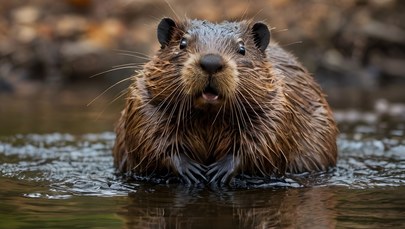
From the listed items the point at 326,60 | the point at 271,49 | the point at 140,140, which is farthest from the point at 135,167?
the point at 326,60

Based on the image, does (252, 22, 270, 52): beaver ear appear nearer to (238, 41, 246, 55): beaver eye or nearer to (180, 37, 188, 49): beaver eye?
(238, 41, 246, 55): beaver eye

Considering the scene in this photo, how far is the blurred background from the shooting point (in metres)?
15.0

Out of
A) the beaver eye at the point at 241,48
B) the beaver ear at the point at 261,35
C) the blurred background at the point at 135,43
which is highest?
the blurred background at the point at 135,43

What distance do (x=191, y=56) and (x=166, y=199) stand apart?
0.94m

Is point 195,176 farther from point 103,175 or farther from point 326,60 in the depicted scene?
point 326,60

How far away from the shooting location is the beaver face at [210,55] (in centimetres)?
553

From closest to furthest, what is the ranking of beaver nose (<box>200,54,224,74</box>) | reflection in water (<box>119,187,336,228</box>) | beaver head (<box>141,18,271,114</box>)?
reflection in water (<box>119,187,336,228</box>) → beaver nose (<box>200,54,224,74</box>) → beaver head (<box>141,18,271,114</box>)

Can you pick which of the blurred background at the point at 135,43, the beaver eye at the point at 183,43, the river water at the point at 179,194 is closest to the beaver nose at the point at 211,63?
the beaver eye at the point at 183,43

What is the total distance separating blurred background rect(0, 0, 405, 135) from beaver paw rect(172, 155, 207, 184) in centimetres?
670

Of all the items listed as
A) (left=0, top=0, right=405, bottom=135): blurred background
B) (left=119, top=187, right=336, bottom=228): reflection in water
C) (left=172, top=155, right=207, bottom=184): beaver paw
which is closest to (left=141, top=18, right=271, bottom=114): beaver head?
(left=172, top=155, right=207, bottom=184): beaver paw

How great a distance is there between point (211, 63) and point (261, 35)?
105cm

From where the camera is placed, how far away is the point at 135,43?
18062 millimetres

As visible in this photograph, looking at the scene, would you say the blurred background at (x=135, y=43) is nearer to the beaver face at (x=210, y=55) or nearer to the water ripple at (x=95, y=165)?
the water ripple at (x=95, y=165)

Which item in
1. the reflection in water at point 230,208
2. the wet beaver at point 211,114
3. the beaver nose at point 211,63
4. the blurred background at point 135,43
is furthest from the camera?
the blurred background at point 135,43
